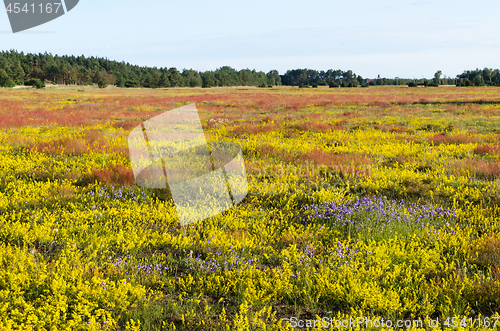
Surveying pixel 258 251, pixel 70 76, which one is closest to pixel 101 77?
pixel 70 76

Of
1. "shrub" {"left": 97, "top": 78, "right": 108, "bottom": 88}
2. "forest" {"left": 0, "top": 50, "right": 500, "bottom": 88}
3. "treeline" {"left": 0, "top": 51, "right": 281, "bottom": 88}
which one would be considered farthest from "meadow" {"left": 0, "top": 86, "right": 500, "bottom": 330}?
"shrub" {"left": 97, "top": 78, "right": 108, "bottom": 88}

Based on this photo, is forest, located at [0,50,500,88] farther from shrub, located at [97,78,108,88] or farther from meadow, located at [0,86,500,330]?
meadow, located at [0,86,500,330]

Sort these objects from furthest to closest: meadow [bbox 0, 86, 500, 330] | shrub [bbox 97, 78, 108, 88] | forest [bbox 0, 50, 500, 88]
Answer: shrub [bbox 97, 78, 108, 88] → forest [bbox 0, 50, 500, 88] → meadow [bbox 0, 86, 500, 330]

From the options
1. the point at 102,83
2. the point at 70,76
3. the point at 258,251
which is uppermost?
the point at 70,76

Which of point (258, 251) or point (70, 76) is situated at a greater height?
point (70, 76)

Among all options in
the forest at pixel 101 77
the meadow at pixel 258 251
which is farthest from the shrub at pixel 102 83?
the meadow at pixel 258 251

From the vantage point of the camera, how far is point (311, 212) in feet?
17.4

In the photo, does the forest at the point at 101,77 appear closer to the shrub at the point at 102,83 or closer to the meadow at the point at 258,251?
the shrub at the point at 102,83

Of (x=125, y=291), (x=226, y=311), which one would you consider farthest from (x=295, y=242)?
(x=125, y=291)

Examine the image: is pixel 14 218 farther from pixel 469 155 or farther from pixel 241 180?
pixel 469 155

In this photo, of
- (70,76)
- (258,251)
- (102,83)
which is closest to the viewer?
(258,251)

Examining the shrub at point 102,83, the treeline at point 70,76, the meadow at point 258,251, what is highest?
the treeline at point 70,76

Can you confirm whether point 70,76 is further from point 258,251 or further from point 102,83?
point 258,251

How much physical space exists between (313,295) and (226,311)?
0.93 meters
